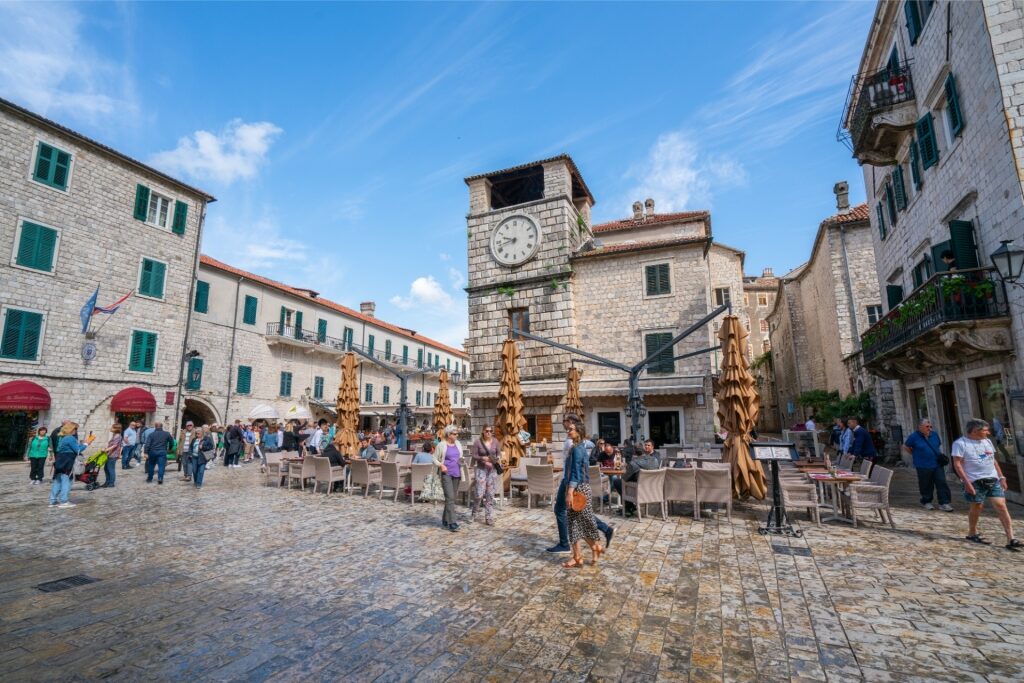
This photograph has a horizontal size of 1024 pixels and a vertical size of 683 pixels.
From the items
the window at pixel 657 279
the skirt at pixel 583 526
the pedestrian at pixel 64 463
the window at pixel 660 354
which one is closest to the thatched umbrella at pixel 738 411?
the skirt at pixel 583 526

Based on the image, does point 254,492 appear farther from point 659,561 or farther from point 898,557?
point 898,557

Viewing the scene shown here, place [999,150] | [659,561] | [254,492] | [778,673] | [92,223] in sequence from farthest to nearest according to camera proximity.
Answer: [92,223], [254,492], [999,150], [659,561], [778,673]

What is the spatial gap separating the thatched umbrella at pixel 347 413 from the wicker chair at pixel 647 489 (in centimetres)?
722

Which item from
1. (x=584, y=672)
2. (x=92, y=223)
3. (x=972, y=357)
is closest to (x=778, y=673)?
(x=584, y=672)

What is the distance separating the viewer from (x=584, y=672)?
3.10m

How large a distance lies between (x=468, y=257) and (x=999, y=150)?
1718cm

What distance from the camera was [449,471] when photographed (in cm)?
758

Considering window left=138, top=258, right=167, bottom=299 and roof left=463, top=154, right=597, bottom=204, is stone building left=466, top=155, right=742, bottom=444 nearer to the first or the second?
roof left=463, top=154, right=597, bottom=204

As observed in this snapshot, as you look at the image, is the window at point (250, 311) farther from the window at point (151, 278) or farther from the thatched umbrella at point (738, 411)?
the thatched umbrella at point (738, 411)

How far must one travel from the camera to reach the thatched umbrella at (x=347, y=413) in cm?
1191

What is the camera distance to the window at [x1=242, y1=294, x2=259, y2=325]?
79.4 feet

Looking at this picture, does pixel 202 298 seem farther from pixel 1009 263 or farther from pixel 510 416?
pixel 1009 263

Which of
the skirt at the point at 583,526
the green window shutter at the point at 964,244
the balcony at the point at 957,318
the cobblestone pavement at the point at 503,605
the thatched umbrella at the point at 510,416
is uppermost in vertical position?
the green window shutter at the point at 964,244

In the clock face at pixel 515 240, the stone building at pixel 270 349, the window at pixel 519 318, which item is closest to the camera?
the window at pixel 519 318
